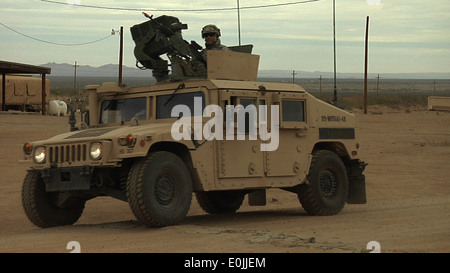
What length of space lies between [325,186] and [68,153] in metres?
4.13

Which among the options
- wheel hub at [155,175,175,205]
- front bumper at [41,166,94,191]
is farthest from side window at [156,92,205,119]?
front bumper at [41,166,94,191]

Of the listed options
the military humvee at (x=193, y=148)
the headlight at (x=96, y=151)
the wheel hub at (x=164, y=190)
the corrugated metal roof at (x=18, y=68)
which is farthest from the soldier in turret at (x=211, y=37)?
the corrugated metal roof at (x=18, y=68)

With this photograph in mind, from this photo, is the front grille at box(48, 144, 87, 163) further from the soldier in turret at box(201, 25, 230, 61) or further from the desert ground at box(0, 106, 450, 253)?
the soldier in turret at box(201, 25, 230, 61)

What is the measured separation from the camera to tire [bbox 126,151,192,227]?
964 centimetres

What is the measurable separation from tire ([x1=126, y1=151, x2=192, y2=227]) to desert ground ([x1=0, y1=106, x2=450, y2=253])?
0.18 m

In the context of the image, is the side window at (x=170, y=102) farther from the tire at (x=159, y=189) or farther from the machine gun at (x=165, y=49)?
the tire at (x=159, y=189)

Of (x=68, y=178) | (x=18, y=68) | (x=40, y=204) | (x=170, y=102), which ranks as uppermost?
(x=18, y=68)

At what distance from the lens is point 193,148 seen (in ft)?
34.2

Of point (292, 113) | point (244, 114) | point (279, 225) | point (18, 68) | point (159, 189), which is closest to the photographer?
point (159, 189)

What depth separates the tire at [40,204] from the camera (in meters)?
10.7

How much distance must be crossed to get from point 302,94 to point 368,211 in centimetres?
225

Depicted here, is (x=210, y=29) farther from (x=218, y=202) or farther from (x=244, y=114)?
(x=218, y=202)

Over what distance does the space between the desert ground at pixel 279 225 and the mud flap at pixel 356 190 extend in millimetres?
189

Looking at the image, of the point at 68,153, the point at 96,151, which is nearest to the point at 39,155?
the point at 68,153
